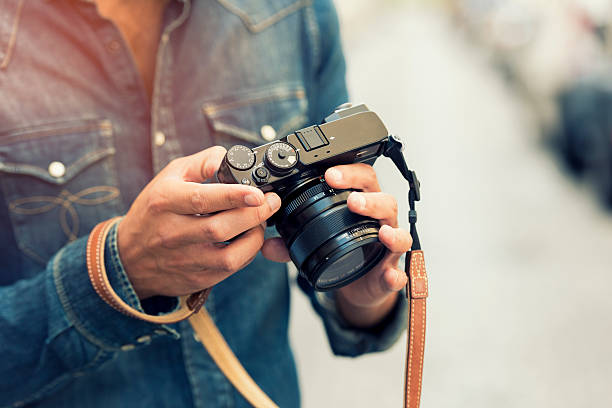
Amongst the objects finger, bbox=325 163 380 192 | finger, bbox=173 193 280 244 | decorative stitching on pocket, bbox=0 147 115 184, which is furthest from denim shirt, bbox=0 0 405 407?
finger, bbox=325 163 380 192

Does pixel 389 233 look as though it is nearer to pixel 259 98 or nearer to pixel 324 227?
pixel 324 227

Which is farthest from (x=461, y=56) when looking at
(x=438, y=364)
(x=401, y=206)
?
(x=401, y=206)

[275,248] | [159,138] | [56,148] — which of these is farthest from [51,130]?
[275,248]

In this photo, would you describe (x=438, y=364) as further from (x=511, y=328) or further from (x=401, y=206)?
(x=401, y=206)

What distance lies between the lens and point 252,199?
Answer: 0.55 meters

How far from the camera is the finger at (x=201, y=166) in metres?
0.60

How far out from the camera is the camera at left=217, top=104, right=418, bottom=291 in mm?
607

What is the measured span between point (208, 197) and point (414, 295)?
11.4 inches

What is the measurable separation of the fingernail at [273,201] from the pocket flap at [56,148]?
10.9 inches

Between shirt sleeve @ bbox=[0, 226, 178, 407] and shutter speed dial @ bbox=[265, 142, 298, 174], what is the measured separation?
0.21 m

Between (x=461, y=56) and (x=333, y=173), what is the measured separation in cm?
583

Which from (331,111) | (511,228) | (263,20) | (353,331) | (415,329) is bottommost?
(511,228)

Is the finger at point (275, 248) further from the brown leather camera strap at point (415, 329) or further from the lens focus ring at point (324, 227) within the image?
the brown leather camera strap at point (415, 329)

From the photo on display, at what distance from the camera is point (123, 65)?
73 cm
